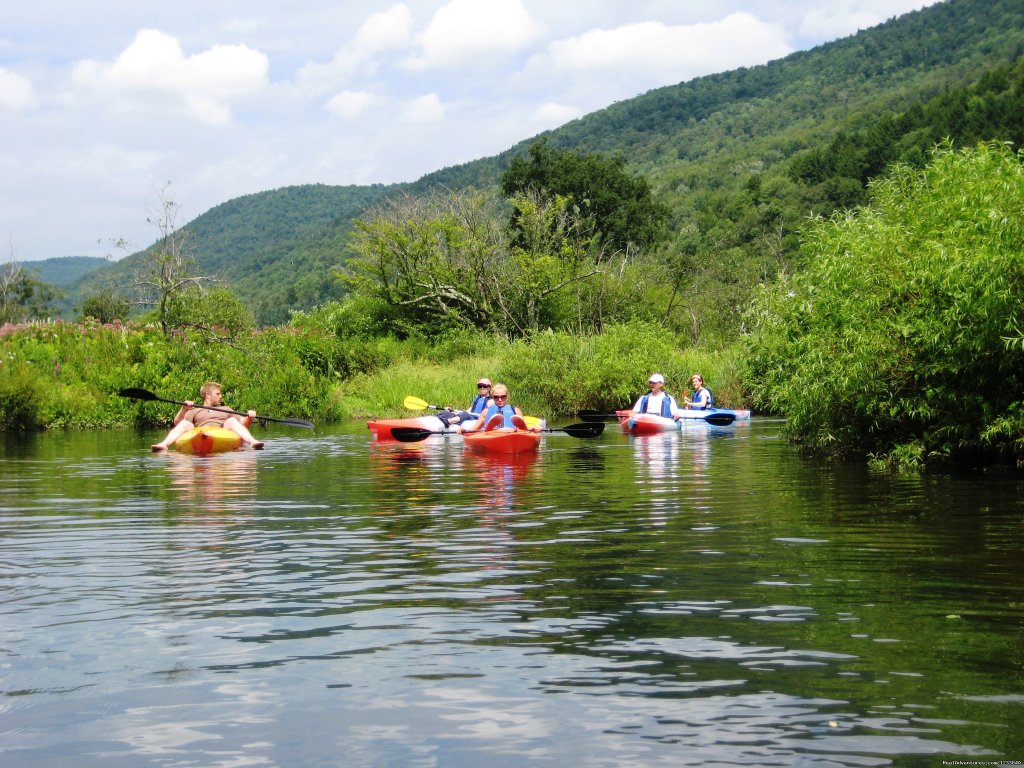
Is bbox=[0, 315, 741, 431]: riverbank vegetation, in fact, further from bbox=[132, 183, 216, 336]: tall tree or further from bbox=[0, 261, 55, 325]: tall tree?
bbox=[0, 261, 55, 325]: tall tree

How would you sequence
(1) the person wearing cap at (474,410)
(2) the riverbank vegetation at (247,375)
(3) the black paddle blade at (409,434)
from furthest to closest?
(2) the riverbank vegetation at (247,375), (3) the black paddle blade at (409,434), (1) the person wearing cap at (474,410)

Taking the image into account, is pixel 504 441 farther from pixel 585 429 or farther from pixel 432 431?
pixel 432 431

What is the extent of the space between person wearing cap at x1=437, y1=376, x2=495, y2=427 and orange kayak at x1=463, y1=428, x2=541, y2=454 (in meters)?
0.99

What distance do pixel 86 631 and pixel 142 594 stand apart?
3.18 ft

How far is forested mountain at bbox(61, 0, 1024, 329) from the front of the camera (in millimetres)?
69250

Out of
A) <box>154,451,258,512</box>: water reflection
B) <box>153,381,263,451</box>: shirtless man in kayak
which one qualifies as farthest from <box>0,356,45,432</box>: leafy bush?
<box>154,451,258,512</box>: water reflection

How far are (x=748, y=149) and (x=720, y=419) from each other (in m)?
82.9

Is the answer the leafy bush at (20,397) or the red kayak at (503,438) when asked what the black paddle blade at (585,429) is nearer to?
the red kayak at (503,438)

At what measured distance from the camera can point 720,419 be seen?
23016mm

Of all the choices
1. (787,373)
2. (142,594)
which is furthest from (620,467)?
(142,594)

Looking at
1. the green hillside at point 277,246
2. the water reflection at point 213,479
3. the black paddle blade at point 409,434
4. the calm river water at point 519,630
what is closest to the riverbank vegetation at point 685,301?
the green hillside at point 277,246

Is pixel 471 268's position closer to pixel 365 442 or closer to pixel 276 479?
pixel 365 442

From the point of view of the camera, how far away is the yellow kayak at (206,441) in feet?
59.0

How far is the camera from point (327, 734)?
438cm
